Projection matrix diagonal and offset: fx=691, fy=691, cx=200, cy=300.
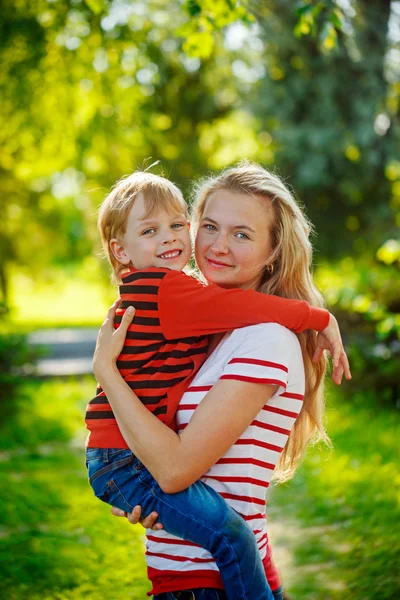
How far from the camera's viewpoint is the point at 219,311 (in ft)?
7.20

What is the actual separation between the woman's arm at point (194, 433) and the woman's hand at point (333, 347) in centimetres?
37

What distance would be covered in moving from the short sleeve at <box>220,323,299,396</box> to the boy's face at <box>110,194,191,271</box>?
0.44m

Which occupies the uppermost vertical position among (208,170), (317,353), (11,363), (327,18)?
(11,363)

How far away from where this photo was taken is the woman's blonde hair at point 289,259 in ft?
7.91

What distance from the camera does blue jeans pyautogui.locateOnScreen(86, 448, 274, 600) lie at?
2012 mm

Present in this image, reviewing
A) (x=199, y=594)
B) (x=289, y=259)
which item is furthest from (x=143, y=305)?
(x=199, y=594)

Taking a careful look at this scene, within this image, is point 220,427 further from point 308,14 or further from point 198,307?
point 308,14

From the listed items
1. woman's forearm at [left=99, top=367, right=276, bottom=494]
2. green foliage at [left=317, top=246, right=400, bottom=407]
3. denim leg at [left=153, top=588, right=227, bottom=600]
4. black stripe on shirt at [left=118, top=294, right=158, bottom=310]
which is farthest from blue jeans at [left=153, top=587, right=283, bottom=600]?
green foliage at [left=317, top=246, right=400, bottom=407]

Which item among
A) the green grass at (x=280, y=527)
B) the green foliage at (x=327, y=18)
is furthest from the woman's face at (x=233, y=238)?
the green grass at (x=280, y=527)

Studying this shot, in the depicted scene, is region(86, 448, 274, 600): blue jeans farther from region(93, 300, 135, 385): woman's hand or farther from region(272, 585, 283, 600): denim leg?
region(93, 300, 135, 385): woman's hand

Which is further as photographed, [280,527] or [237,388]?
[280,527]

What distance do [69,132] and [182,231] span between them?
9109mm

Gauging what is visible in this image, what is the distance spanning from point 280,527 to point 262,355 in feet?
11.7

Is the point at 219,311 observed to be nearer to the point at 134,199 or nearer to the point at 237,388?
the point at 237,388
